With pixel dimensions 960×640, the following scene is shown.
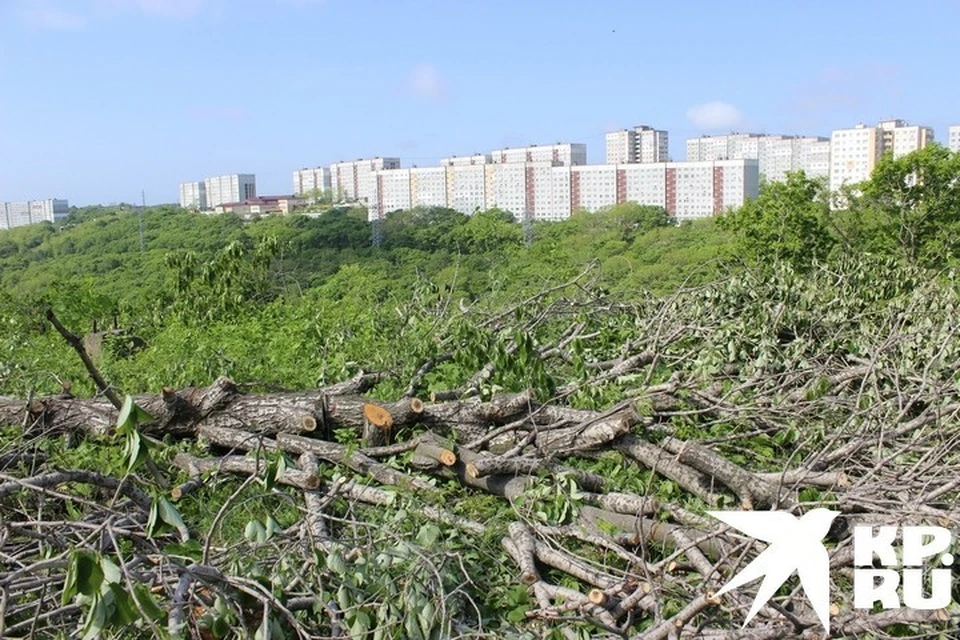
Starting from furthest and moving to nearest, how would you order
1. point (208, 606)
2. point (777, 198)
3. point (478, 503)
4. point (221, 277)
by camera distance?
1. point (777, 198)
2. point (221, 277)
3. point (478, 503)
4. point (208, 606)

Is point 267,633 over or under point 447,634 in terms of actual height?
over

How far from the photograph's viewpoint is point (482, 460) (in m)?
3.70

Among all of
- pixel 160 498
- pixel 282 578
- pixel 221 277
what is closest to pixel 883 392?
pixel 282 578

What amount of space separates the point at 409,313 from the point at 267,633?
3718 mm

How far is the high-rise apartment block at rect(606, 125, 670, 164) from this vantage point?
2697 inches

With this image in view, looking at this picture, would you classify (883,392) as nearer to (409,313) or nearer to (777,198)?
(409,313)

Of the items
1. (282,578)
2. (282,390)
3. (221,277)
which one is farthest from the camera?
(221,277)

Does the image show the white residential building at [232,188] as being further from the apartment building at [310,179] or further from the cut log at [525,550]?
the cut log at [525,550]

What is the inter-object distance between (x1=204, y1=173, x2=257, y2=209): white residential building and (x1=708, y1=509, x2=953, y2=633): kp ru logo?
79219 mm

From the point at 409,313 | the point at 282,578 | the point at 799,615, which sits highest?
the point at 409,313

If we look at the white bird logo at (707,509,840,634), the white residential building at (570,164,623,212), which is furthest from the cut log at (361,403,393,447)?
the white residential building at (570,164,623,212)

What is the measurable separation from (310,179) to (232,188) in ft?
21.6

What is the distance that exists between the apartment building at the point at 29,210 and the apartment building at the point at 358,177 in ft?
64.1

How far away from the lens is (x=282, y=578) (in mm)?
2742
